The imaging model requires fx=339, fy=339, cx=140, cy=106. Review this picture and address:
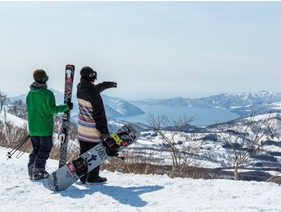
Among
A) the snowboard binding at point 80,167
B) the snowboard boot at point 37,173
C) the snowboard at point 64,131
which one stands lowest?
the snowboard boot at point 37,173

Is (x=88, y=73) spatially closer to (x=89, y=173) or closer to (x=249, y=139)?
(x=89, y=173)

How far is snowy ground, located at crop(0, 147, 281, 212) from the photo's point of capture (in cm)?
443

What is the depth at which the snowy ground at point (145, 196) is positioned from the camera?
443cm

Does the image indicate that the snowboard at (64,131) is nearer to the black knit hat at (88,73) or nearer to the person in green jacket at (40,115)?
the person in green jacket at (40,115)

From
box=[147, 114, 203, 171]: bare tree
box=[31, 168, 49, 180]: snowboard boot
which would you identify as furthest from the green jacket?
box=[147, 114, 203, 171]: bare tree

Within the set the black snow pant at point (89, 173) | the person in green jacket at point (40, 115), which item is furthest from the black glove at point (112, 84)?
the black snow pant at point (89, 173)

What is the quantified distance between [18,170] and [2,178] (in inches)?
25.5

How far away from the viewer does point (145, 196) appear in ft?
16.2

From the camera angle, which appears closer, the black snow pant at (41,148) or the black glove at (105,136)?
the black glove at (105,136)

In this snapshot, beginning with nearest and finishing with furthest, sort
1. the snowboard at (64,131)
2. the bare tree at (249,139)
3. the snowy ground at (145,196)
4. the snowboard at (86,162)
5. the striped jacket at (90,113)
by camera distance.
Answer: the snowy ground at (145,196) < the striped jacket at (90,113) < the snowboard at (86,162) < the snowboard at (64,131) < the bare tree at (249,139)

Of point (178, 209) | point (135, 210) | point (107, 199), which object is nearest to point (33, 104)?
point (107, 199)

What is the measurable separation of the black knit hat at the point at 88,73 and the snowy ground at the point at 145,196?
1.80 metres

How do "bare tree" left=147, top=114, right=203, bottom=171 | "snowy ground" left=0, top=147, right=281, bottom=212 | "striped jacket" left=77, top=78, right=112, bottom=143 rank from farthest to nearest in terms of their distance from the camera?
"bare tree" left=147, top=114, right=203, bottom=171 < "striped jacket" left=77, top=78, right=112, bottom=143 < "snowy ground" left=0, top=147, right=281, bottom=212

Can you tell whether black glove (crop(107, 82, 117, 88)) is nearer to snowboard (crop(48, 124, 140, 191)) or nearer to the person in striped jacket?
the person in striped jacket
